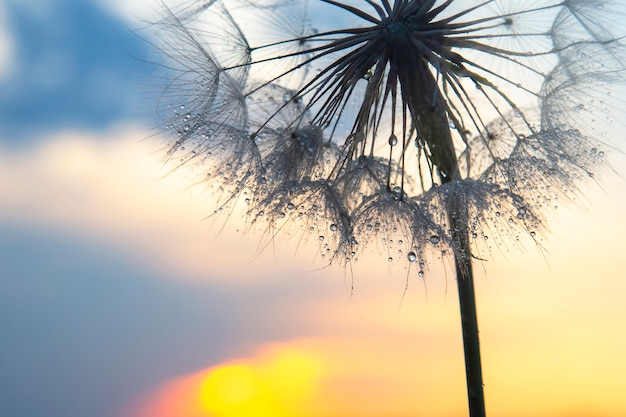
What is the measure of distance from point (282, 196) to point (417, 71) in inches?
56.2

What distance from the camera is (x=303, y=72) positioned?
229 inches

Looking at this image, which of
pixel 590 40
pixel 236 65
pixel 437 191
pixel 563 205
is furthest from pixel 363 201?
pixel 590 40

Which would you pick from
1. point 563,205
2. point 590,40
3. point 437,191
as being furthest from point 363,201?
point 590,40

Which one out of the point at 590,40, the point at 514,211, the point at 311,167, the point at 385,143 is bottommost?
the point at 514,211

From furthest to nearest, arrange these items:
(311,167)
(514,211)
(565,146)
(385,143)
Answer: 1. (385,143)
2. (311,167)
3. (565,146)
4. (514,211)

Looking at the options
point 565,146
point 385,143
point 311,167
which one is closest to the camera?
point 565,146

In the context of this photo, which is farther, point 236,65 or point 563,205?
point 236,65

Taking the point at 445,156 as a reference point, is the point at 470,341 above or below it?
below

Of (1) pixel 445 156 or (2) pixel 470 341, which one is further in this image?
(1) pixel 445 156

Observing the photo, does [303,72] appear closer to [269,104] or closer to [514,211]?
[269,104]

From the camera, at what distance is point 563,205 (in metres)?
4.81

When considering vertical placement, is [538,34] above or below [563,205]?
above

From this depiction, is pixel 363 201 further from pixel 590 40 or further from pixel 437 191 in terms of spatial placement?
pixel 590 40

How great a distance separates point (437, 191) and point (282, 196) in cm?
109
